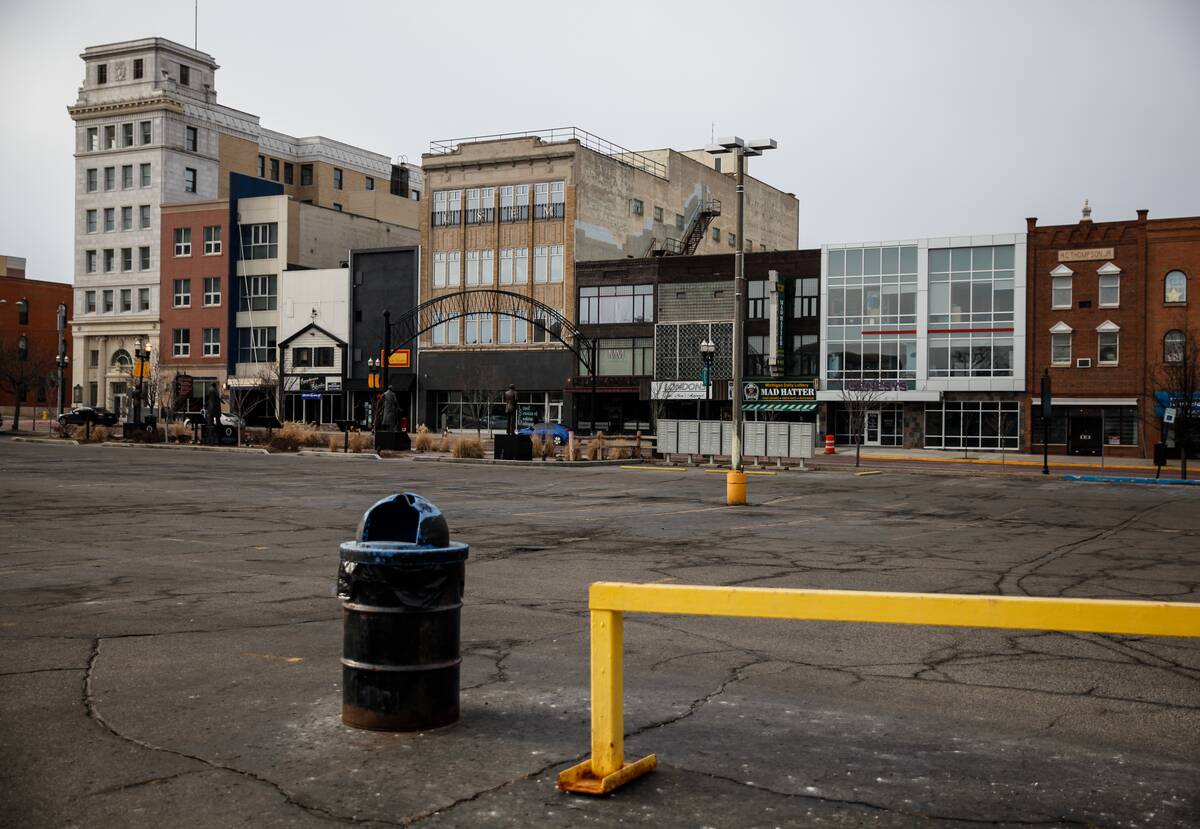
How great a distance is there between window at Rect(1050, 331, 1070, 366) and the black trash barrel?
179 ft

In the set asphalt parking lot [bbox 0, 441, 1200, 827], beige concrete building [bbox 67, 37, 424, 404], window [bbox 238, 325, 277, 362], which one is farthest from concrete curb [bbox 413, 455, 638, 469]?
beige concrete building [bbox 67, 37, 424, 404]

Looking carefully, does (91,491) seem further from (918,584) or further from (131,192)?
(131,192)

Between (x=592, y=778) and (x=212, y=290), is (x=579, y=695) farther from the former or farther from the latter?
(x=212, y=290)

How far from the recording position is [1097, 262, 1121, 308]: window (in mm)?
53469

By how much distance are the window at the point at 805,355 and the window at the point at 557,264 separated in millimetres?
15959

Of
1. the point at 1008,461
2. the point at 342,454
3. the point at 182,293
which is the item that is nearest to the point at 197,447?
the point at 342,454

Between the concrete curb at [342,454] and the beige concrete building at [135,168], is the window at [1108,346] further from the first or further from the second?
the beige concrete building at [135,168]

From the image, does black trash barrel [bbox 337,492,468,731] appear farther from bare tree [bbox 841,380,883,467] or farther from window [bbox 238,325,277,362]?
window [bbox 238,325,277,362]

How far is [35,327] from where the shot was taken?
94.2 meters

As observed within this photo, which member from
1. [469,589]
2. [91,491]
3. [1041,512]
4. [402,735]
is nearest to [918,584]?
[469,589]

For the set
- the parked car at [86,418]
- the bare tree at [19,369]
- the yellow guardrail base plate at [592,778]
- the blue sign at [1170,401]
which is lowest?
the yellow guardrail base plate at [592,778]

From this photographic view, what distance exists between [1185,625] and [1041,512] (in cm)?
1799

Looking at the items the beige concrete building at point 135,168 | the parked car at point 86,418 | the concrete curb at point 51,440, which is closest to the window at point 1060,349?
the concrete curb at point 51,440

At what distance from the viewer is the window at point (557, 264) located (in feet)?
224
